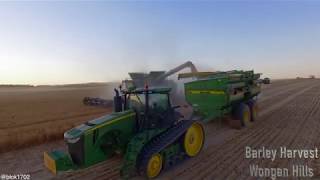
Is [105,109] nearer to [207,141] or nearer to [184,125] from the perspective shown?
[207,141]

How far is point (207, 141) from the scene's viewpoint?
10305mm

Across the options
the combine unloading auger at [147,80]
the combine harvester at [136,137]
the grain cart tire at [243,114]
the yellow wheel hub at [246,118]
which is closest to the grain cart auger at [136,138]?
the combine harvester at [136,137]

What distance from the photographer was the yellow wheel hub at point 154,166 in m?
6.63

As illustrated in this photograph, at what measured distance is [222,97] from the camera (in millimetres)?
11484

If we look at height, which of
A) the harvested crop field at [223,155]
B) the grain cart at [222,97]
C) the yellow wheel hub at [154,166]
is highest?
the grain cart at [222,97]

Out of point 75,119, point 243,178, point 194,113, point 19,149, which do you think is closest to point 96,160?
point 243,178

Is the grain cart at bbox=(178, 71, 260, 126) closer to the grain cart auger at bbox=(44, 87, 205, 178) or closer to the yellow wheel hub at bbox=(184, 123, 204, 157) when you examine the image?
the yellow wheel hub at bbox=(184, 123, 204, 157)

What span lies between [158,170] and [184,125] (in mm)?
1535

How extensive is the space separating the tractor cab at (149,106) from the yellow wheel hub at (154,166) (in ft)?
2.70

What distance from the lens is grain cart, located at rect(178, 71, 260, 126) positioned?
11.5 metres

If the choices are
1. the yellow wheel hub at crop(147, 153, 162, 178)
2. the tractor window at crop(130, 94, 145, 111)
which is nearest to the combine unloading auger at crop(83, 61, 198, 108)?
the tractor window at crop(130, 94, 145, 111)

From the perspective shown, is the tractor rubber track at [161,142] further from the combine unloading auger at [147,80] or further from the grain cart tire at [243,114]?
the combine unloading auger at [147,80]

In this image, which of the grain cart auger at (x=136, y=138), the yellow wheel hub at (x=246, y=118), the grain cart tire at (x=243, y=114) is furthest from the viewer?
the yellow wheel hub at (x=246, y=118)

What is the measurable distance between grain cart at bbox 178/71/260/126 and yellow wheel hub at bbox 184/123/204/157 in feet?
Answer: 8.71
